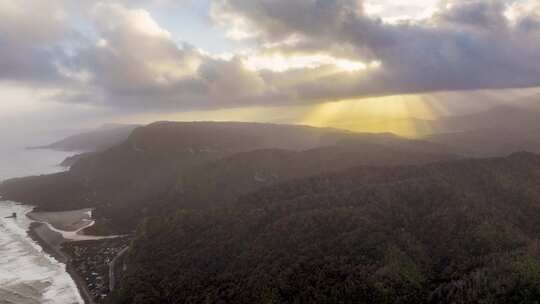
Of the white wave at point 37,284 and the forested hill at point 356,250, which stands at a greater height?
the forested hill at point 356,250

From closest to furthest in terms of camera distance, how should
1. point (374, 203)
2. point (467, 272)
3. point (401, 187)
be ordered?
point (467, 272) → point (374, 203) → point (401, 187)

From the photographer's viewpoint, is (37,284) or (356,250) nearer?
(356,250)

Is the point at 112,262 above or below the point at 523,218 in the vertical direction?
below

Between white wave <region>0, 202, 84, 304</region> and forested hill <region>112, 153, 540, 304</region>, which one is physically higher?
forested hill <region>112, 153, 540, 304</region>

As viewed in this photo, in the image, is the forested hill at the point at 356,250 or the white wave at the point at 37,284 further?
the white wave at the point at 37,284

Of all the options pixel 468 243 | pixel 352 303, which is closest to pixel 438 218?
pixel 468 243

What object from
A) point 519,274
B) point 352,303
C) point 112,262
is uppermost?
point 519,274

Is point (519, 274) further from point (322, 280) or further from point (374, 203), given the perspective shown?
point (374, 203)

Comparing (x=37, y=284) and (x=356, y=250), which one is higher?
(x=356, y=250)
